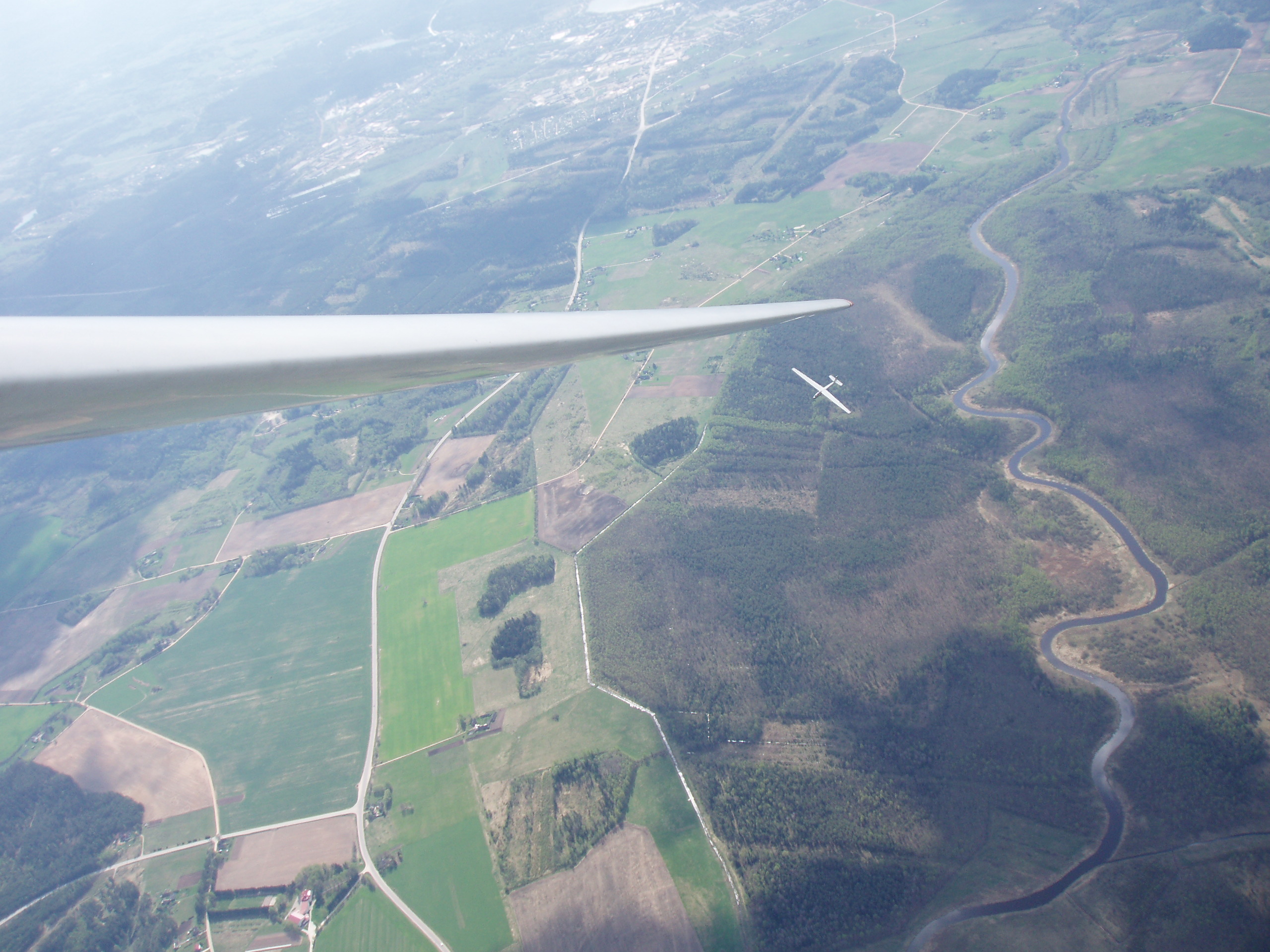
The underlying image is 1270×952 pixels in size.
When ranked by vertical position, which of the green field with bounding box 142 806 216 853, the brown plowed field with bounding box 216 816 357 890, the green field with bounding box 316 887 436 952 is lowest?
the green field with bounding box 316 887 436 952

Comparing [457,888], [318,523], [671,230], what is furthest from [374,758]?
[671,230]

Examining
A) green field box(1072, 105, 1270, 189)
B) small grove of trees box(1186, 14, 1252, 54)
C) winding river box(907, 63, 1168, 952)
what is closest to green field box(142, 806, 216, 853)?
winding river box(907, 63, 1168, 952)

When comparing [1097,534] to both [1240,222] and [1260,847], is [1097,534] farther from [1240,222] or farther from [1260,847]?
[1240,222]

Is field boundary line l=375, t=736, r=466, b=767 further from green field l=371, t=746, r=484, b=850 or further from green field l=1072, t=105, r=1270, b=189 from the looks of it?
green field l=1072, t=105, r=1270, b=189

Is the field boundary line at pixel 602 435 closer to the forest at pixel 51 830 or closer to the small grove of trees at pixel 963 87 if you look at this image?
the forest at pixel 51 830

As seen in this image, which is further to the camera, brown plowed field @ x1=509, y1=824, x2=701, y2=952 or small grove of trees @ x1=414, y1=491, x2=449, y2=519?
small grove of trees @ x1=414, y1=491, x2=449, y2=519

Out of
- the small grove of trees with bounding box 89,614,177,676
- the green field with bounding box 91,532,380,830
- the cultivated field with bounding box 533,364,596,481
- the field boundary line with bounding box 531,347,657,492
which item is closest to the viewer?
the green field with bounding box 91,532,380,830

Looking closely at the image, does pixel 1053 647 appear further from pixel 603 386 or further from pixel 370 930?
pixel 603 386
